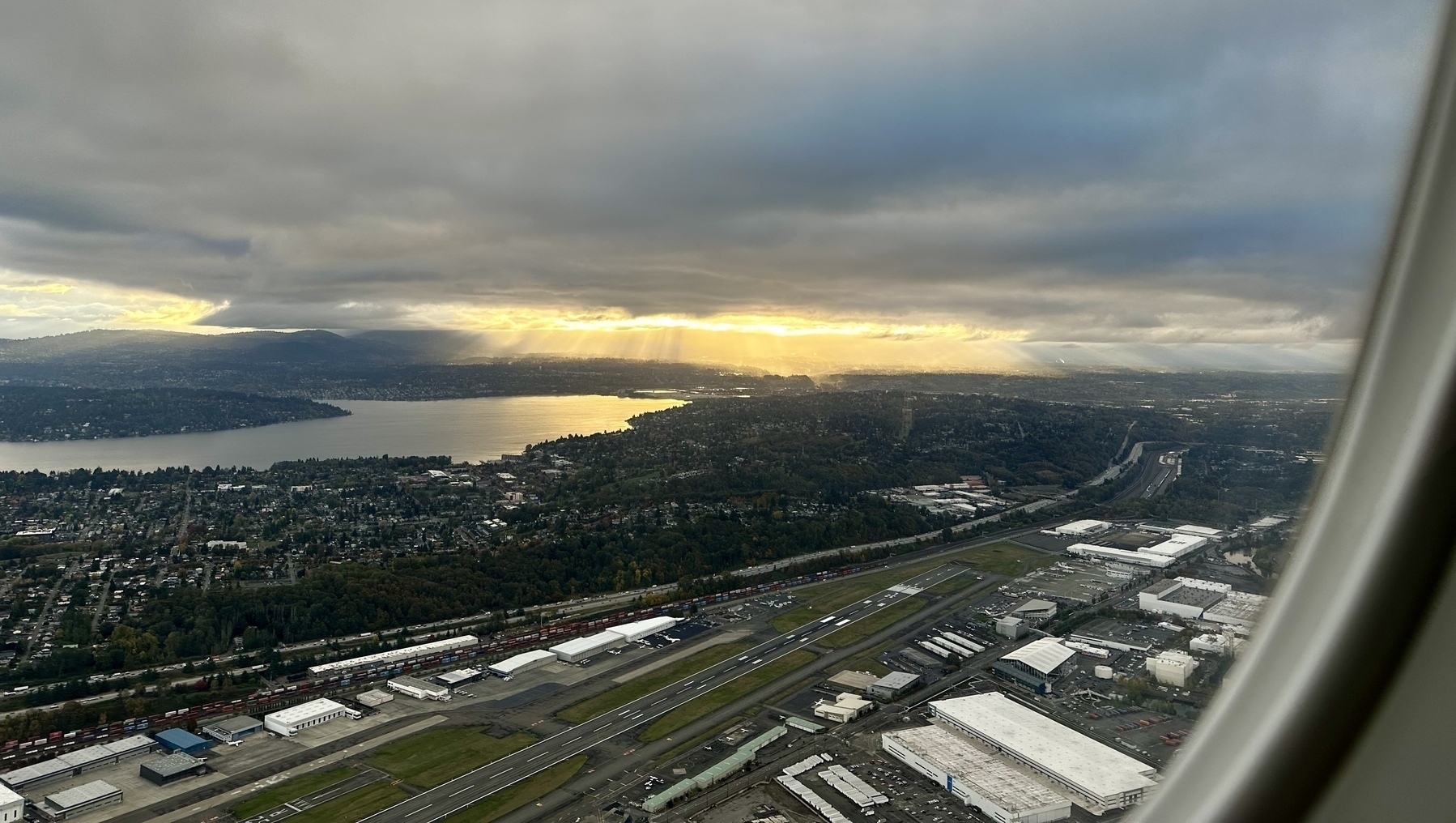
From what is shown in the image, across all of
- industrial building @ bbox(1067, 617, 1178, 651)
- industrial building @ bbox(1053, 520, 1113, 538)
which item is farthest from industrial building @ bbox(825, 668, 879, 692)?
industrial building @ bbox(1053, 520, 1113, 538)

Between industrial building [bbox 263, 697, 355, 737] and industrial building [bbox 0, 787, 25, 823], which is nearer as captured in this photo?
industrial building [bbox 0, 787, 25, 823]

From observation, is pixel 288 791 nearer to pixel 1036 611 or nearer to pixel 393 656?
pixel 393 656

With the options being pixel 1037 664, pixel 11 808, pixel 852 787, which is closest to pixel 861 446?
pixel 1037 664

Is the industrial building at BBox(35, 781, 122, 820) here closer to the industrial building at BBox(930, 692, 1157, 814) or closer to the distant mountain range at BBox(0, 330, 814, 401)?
the industrial building at BBox(930, 692, 1157, 814)

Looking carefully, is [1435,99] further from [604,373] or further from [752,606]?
[604,373]

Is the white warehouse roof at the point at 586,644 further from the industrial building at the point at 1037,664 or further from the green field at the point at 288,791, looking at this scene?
the industrial building at the point at 1037,664

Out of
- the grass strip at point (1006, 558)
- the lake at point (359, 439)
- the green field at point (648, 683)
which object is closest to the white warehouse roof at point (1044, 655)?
the green field at point (648, 683)
